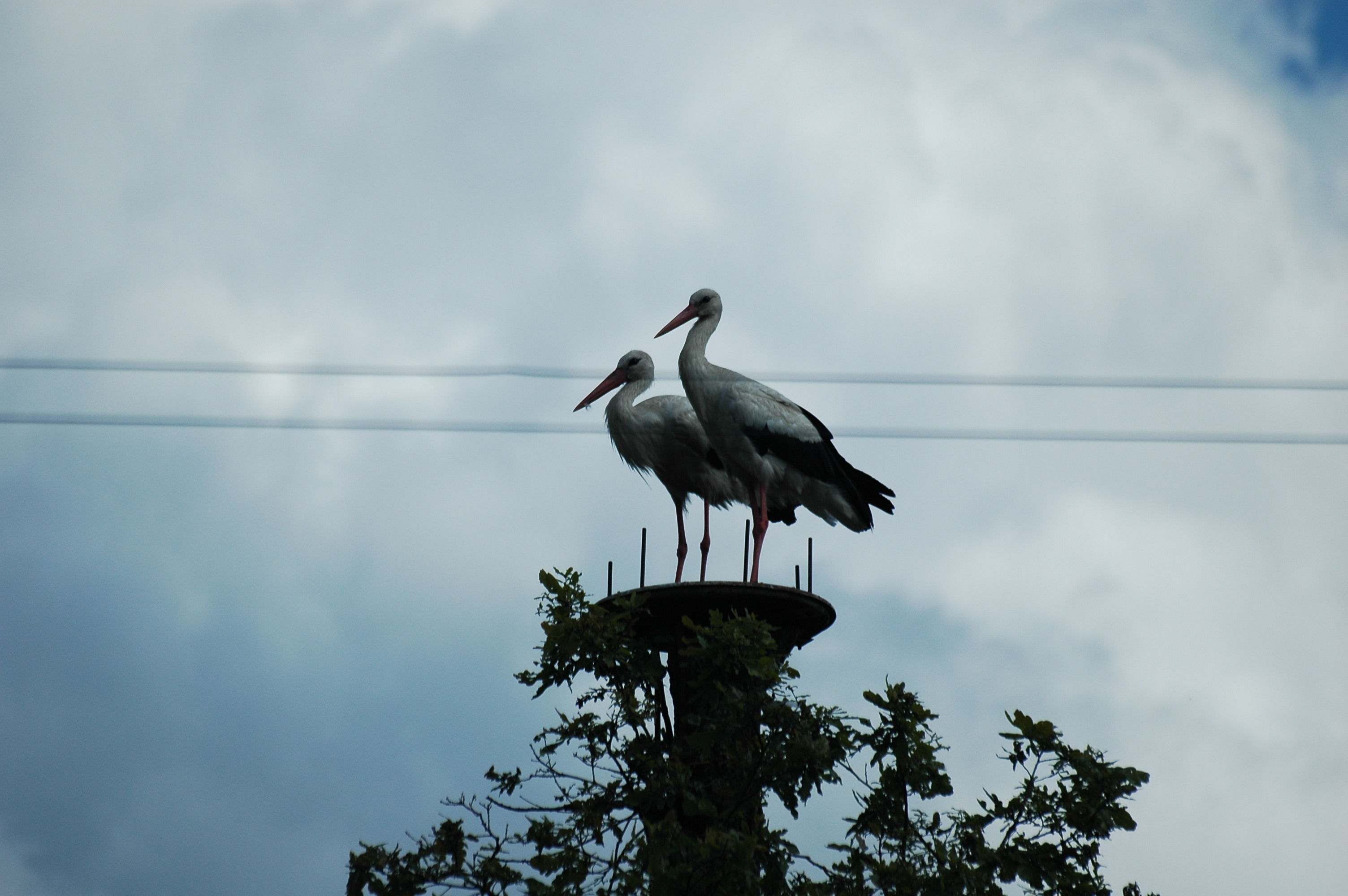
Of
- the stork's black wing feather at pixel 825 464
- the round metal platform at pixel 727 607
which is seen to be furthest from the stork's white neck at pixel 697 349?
the round metal platform at pixel 727 607

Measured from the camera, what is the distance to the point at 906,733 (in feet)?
27.0

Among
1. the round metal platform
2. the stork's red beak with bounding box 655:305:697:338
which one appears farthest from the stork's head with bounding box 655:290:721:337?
the round metal platform

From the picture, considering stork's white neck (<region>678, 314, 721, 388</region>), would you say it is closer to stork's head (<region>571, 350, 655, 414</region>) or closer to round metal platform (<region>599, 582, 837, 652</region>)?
stork's head (<region>571, 350, 655, 414</region>)

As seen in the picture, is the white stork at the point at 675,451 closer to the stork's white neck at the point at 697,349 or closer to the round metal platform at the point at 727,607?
the stork's white neck at the point at 697,349

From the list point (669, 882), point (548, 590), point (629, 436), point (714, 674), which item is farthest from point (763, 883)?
point (629, 436)

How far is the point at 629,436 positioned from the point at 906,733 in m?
4.49

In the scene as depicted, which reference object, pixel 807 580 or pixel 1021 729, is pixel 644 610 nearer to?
pixel 807 580

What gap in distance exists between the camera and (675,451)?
39.0 feet

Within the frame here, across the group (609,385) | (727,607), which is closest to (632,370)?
(609,385)

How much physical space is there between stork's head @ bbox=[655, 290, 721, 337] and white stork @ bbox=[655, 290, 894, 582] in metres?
0.73

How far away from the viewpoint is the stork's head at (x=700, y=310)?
12172 mm

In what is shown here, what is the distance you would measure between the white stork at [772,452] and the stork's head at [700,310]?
0.73 metres

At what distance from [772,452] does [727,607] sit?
2162 millimetres

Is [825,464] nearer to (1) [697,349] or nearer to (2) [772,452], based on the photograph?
(2) [772,452]
